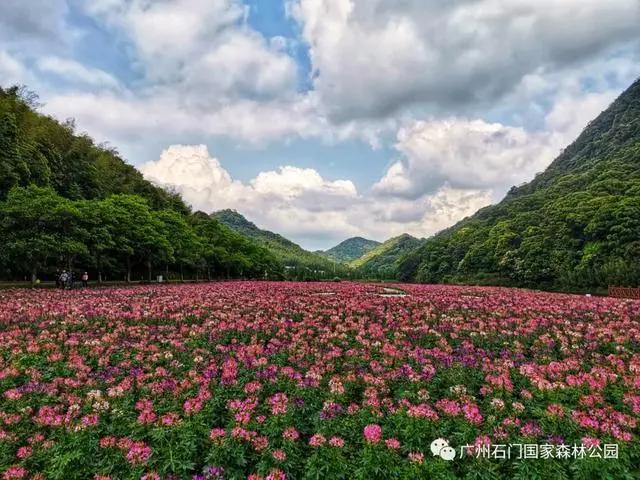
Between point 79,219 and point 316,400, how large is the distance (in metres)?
29.5

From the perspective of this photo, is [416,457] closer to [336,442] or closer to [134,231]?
[336,442]

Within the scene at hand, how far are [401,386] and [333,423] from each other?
192 cm

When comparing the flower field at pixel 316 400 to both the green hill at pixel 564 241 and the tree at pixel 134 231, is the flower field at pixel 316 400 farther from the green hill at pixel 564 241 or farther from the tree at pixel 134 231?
the green hill at pixel 564 241

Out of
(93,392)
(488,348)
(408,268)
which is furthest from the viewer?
(408,268)

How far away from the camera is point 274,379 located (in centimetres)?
746

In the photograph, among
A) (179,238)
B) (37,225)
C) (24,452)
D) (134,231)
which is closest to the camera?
(24,452)

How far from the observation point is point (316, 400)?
6.91 m

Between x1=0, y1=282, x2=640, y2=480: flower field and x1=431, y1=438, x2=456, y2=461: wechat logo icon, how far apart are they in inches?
2.2

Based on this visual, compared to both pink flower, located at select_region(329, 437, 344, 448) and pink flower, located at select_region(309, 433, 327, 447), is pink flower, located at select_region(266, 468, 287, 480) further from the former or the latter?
pink flower, located at select_region(329, 437, 344, 448)

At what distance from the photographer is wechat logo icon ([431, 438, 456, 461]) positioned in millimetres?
5223

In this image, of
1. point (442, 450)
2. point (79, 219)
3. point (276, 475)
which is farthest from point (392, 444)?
point (79, 219)

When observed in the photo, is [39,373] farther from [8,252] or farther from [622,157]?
[622,157]

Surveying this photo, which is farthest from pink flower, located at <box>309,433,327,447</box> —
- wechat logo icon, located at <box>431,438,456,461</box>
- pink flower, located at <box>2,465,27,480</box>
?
pink flower, located at <box>2,465,27,480</box>

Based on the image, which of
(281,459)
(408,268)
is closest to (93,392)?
(281,459)
